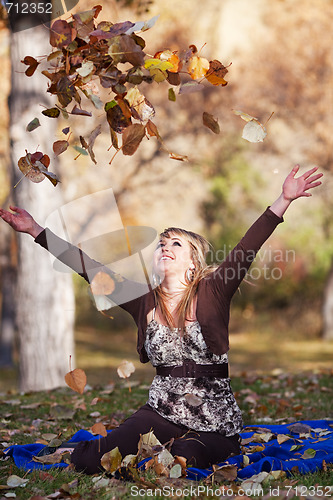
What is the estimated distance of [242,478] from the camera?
311 cm

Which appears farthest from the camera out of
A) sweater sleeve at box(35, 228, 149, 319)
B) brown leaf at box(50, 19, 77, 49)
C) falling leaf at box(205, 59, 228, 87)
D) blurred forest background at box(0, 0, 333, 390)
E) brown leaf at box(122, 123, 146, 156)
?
blurred forest background at box(0, 0, 333, 390)

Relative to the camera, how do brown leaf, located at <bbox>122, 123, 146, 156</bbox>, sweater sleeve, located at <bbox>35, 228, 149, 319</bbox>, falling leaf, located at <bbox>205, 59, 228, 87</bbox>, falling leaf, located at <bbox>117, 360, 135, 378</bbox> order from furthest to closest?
sweater sleeve, located at <bbox>35, 228, 149, 319</bbox>
falling leaf, located at <bbox>117, 360, 135, 378</bbox>
falling leaf, located at <bbox>205, 59, 228, 87</bbox>
brown leaf, located at <bbox>122, 123, 146, 156</bbox>

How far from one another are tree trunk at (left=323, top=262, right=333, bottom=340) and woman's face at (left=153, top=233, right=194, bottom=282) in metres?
12.6

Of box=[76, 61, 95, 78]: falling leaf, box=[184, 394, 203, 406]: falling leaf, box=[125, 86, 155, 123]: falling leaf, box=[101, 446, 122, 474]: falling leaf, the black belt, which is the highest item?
box=[76, 61, 95, 78]: falling leaf

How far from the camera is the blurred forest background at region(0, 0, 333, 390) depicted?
1383 cm

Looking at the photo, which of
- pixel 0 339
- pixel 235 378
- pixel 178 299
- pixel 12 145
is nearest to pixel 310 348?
pixel 0 339

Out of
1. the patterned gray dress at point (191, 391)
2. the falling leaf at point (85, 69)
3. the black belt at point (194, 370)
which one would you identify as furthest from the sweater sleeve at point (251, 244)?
the falling leaf at point (85, 69)

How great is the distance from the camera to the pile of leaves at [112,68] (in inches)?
116

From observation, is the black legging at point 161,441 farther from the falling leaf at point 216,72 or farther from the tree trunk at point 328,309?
the tree trunk at point 328,309

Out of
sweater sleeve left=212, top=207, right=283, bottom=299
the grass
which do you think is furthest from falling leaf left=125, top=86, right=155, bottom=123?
the grass

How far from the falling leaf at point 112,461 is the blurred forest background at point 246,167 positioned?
8679mm

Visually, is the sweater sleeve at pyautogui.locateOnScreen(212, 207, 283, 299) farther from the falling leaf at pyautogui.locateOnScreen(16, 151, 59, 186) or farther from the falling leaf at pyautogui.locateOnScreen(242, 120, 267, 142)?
the falling leaf at pyautogui.locateOnScreen(16, 151, 59, 186)

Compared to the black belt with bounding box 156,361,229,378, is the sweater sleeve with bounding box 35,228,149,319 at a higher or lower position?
higher

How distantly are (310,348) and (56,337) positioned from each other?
8357 millimetres
